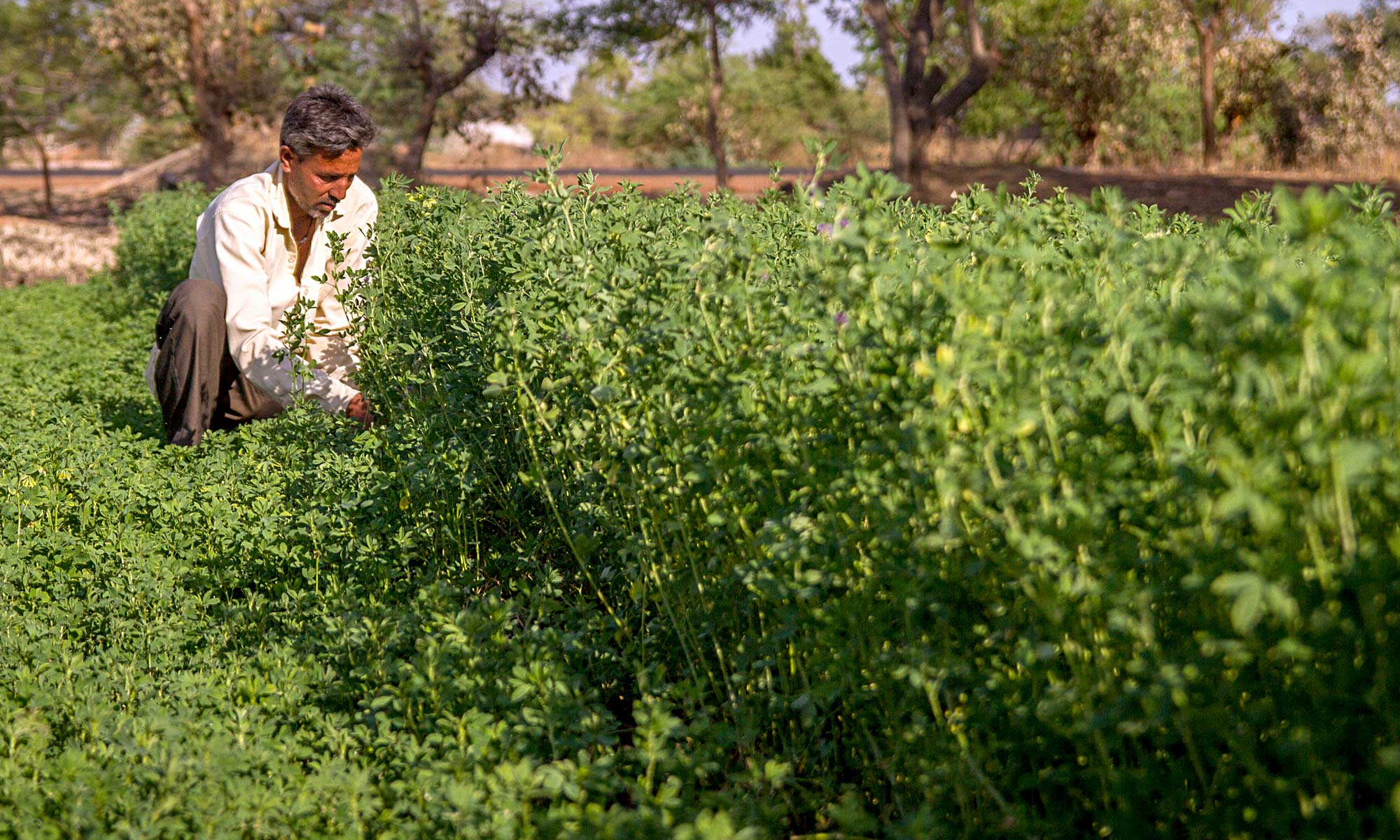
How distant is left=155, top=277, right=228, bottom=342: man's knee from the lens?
4957 mm

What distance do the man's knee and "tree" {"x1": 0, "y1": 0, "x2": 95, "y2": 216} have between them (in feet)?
60.4

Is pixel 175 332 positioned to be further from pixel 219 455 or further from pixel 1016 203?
pixel 1016 203

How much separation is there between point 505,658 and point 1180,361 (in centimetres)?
169

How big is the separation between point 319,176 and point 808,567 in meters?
3.07

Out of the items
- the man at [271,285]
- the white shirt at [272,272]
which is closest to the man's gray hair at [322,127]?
the man at [271,285]

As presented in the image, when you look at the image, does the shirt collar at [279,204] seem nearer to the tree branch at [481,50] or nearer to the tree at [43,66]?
the tree branch at [481,50]

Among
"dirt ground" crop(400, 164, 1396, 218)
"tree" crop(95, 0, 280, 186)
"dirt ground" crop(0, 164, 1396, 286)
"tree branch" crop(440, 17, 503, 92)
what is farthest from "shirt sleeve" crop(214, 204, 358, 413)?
"tree branch" crop(440, 17, 503, 92)

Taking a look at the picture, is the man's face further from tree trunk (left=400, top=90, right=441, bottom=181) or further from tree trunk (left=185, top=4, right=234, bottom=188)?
tree trunk (left=400, top=90, right=441, bottom=181)

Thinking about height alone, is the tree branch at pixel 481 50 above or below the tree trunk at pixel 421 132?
above

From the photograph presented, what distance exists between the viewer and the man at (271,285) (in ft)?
15.4

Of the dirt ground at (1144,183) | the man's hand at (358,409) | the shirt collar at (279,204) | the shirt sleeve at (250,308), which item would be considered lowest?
the man's hand at (358,409)

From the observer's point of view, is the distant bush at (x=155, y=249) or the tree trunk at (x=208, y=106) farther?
the tree trunk at (x=208, y=106)

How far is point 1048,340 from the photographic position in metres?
1.91

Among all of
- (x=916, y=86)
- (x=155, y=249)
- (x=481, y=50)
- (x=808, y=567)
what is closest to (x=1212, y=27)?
(x=916, y=86)
